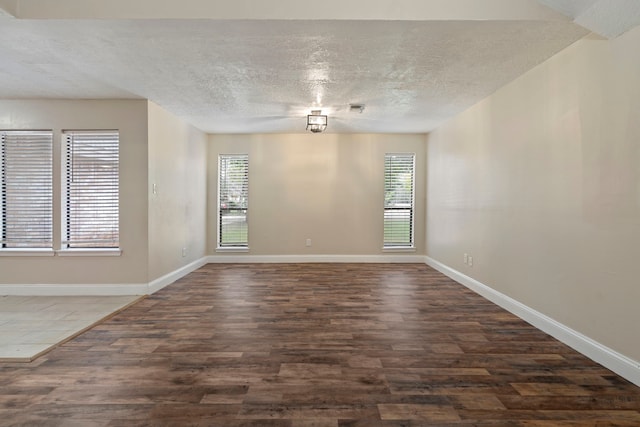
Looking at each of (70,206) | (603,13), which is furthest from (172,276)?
(603,13)

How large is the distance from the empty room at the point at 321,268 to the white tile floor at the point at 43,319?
0.04 meters

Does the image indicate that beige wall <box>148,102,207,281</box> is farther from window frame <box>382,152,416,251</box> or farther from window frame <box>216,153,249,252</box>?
window frame <box>382,152,416,251</box>

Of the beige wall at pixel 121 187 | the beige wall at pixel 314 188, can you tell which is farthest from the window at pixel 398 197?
the beige wall at pixel 121 187

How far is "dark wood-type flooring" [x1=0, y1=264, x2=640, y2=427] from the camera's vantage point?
5.82 feet

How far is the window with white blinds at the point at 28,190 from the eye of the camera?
4.09 m

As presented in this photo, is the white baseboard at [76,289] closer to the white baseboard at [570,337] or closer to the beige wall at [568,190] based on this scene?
the white baseboard at [570,337]

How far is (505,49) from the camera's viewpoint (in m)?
2.64

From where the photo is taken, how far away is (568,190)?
2695 mm

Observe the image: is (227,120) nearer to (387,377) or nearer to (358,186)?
(358,186)

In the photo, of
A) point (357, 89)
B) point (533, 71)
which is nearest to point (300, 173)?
point (357, 89)

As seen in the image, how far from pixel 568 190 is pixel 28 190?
622 cm

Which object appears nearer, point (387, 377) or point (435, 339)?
point (387, 377)

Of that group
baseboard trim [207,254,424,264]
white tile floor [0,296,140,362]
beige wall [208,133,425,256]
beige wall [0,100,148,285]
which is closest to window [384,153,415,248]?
beige wall [208,133,425,256]

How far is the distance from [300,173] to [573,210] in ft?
14.8
